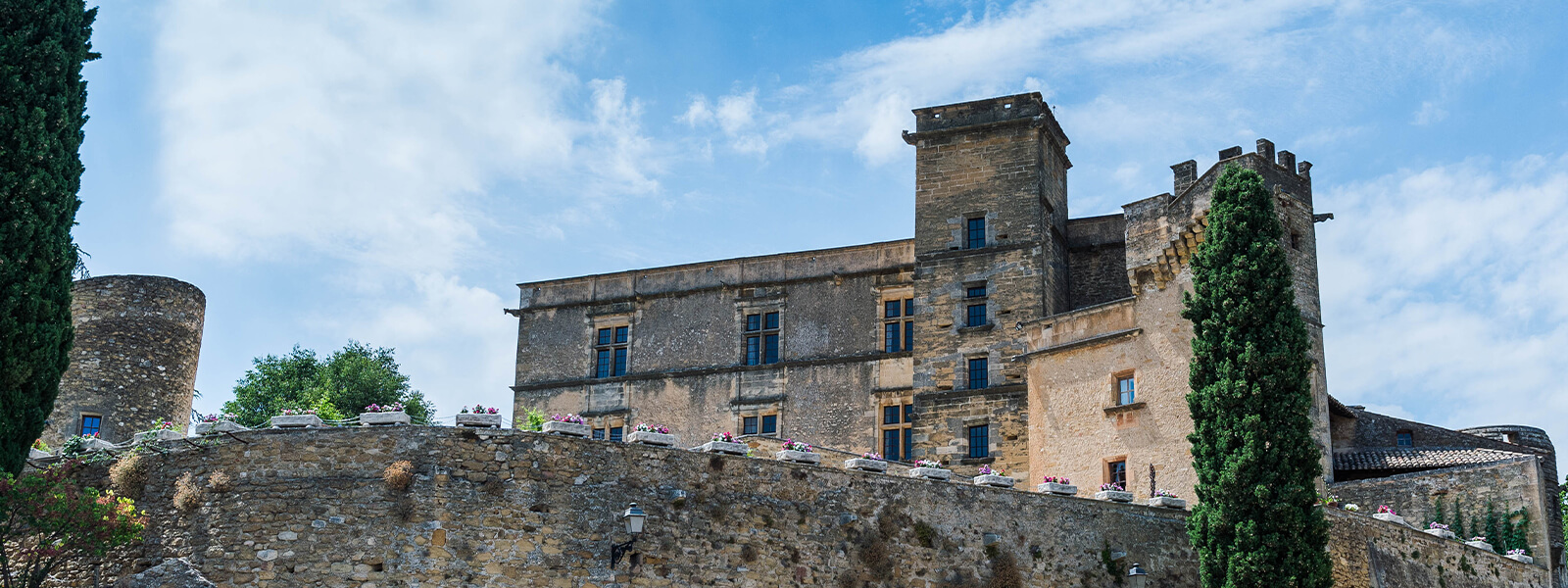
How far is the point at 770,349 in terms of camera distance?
37344 mm

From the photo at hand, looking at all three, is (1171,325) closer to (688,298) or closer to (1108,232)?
(1108,232)

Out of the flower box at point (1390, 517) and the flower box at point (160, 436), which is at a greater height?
the flower box at point (160, 436)

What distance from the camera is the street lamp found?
2027cm

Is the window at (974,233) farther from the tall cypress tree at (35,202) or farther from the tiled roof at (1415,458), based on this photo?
the tall cypress tree at (35,202)

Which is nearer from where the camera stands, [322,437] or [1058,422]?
[322,437]

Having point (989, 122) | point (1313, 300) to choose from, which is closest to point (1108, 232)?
point (989, 122)

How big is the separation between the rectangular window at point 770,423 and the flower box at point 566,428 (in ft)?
48.5

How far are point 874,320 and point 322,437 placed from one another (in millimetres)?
17732

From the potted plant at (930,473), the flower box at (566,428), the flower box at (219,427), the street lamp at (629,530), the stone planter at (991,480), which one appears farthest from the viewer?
the stone planter at (991,480)

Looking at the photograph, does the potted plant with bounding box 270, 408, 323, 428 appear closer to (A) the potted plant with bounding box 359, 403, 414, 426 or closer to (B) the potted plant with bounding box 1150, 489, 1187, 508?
(A) the potted plant with bounding box 359, 403, 414, 426

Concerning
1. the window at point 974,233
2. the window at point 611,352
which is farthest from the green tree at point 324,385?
the window at point 974,233

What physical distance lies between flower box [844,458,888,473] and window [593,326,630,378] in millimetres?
15745

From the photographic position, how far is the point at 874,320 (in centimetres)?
3634

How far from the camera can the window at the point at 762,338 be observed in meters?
37.3
